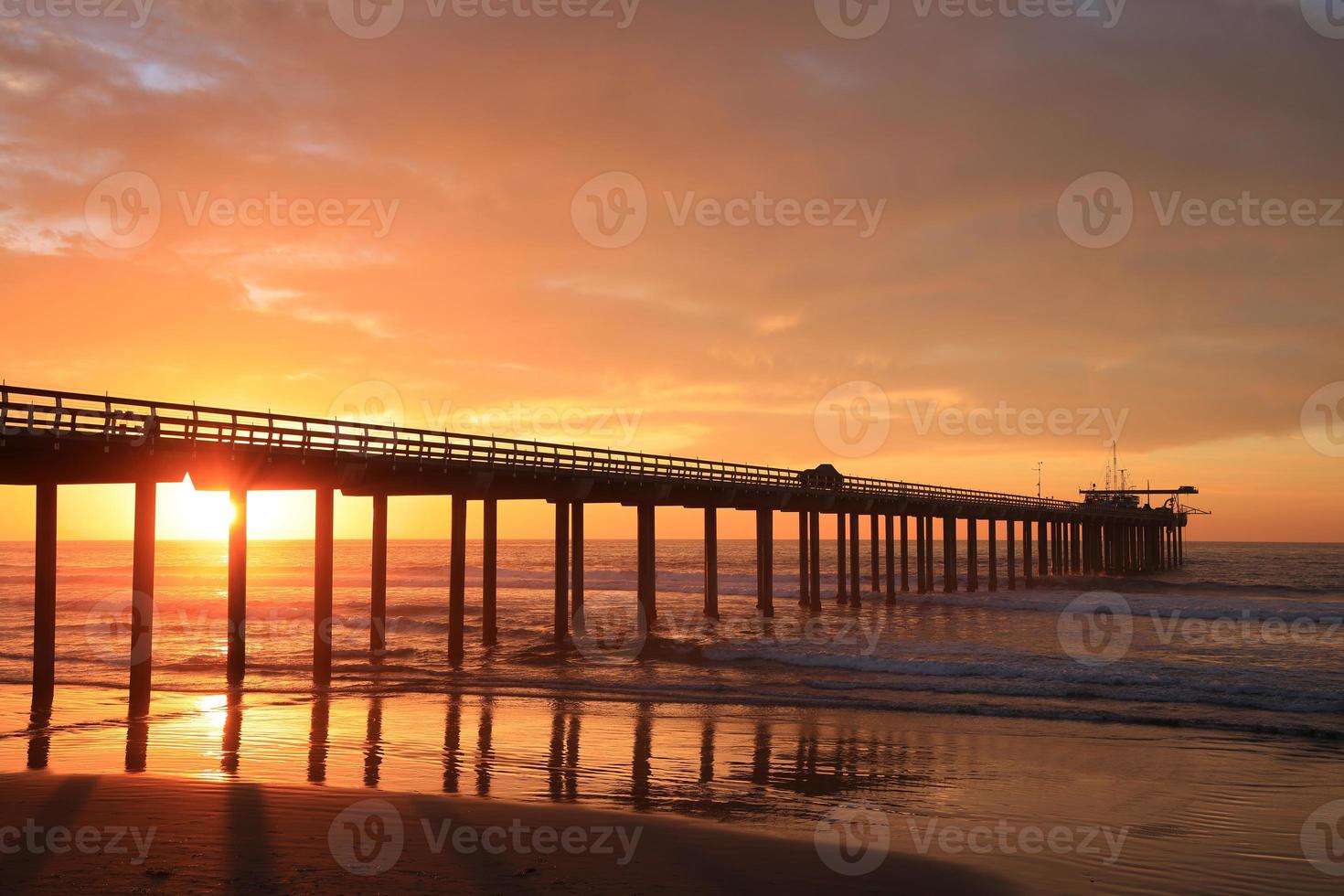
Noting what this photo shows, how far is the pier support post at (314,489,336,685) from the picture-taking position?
2347 centimetres

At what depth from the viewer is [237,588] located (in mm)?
22328

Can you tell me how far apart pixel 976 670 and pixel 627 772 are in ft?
50.7

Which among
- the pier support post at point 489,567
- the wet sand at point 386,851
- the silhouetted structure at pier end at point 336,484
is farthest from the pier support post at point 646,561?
the wet sand at point 386,851

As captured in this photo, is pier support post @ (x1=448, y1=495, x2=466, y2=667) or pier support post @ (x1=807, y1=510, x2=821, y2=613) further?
pier support post @ (x1=807, y1=510, x2=821, y2=613)

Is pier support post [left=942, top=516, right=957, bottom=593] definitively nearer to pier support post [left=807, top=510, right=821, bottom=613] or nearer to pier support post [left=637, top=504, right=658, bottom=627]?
pier support post [left=807, top=510, right=821, bottom=613]

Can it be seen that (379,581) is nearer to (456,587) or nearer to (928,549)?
(456,587)

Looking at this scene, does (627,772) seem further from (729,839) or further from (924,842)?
(924,842)

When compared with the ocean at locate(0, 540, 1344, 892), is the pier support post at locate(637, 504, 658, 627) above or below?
above

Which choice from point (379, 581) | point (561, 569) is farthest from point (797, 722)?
point (561, 569)

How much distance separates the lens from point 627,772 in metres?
14.4

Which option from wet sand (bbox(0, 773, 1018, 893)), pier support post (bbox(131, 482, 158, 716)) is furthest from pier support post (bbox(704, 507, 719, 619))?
wet sand (bbox(0, 773, 1018, 893))

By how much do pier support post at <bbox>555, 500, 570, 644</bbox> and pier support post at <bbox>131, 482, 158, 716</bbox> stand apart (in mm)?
13279

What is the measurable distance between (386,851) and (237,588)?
13.9 m

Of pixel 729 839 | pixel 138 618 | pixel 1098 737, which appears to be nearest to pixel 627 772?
pixel 729 839
